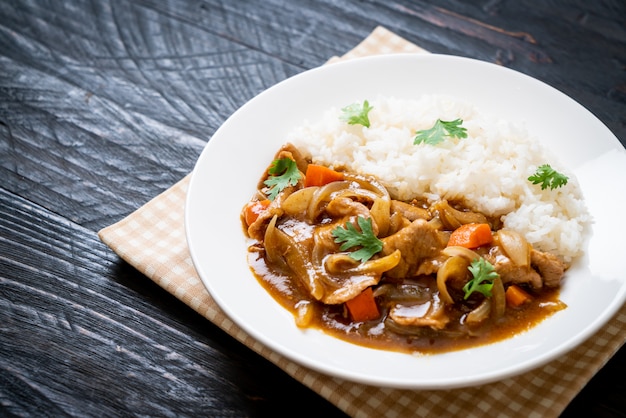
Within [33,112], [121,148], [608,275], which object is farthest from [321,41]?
[608,275]

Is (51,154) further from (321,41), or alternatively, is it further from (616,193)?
(616,193)

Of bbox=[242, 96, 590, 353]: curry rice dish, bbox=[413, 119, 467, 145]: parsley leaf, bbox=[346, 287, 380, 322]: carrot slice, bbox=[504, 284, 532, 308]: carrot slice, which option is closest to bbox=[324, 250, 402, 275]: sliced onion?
bbox=[242, 96, 590, 353]: curry rice dish

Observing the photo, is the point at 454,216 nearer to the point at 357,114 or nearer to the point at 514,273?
the point at 514,273

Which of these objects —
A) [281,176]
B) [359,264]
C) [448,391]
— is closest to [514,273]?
[448,391]

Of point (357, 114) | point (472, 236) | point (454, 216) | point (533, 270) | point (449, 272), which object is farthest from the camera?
point (357, 114)

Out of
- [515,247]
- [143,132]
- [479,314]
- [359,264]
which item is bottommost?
[143,132]

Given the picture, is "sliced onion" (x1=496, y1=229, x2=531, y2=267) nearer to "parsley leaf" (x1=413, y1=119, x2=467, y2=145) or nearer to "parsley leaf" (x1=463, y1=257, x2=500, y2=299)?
"parsley leaf" (x1=463, y1=257, x2=500, y2=299)
